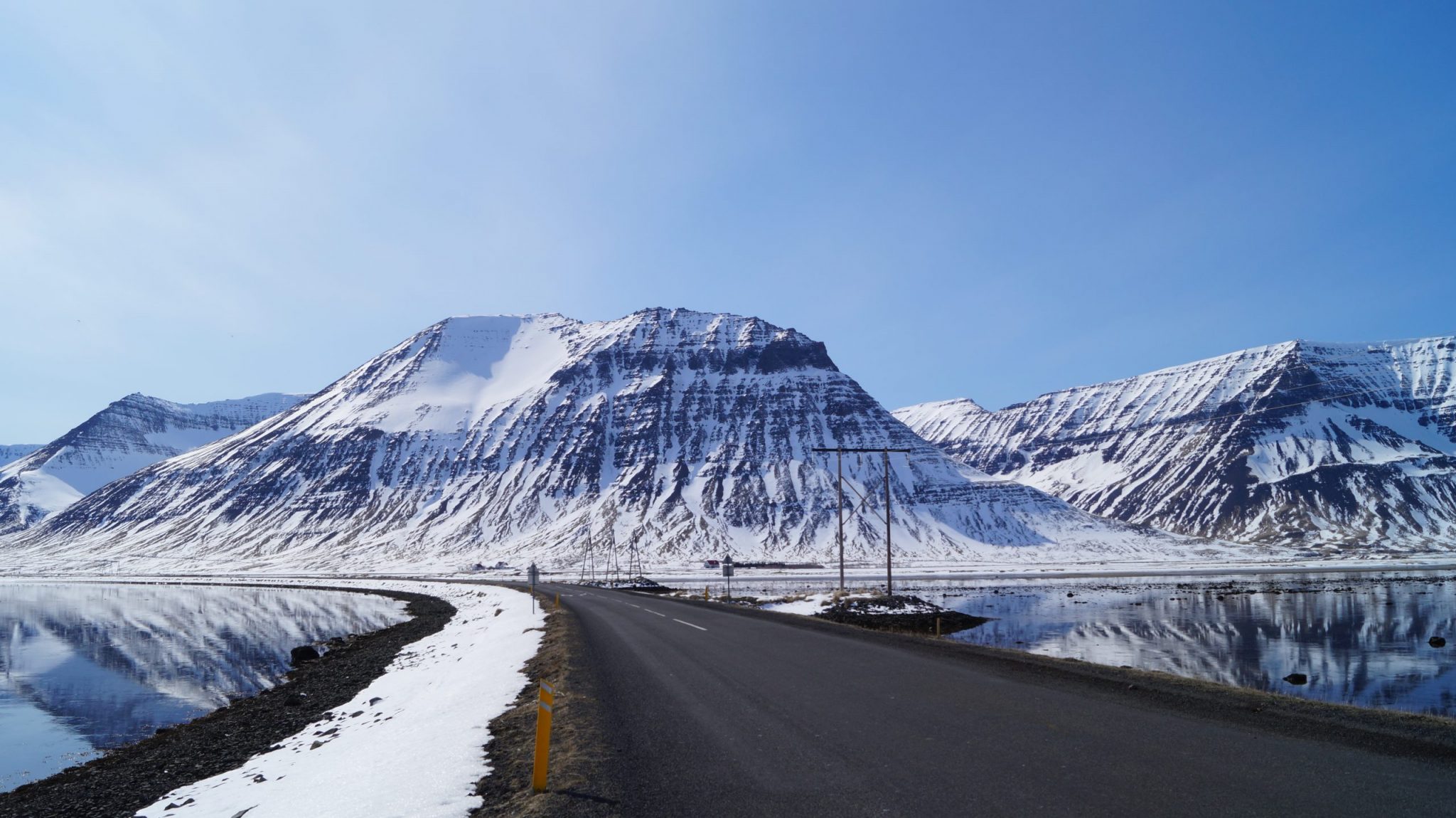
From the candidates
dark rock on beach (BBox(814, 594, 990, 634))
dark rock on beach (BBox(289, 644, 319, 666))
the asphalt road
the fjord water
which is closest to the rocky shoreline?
the fjord water

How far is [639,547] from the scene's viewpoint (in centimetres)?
19475

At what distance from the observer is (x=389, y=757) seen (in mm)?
14273

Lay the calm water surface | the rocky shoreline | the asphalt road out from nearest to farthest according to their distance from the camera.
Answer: the asphalt road → the rocky shoreline → the calm water surface

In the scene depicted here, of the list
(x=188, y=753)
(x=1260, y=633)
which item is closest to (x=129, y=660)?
(x=188, y=753)

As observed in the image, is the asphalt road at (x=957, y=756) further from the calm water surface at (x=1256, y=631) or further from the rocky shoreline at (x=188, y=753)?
the calm water surface at (x=1256, y=631)

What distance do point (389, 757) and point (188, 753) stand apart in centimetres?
978

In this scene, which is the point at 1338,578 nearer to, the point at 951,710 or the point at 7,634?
the point at 951,710

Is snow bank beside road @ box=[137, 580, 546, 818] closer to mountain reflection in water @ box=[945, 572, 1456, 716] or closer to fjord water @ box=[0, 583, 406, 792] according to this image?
fjord water @ box=[0, 583, 406, 792]

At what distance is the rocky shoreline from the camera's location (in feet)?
55.4

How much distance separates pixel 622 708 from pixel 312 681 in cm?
2090

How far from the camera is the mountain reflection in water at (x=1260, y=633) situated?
78.9ft

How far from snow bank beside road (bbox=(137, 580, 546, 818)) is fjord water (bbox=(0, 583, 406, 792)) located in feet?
23.8

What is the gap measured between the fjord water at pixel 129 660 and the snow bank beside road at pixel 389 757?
23.8ft

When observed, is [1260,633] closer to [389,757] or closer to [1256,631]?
[1256,631]
